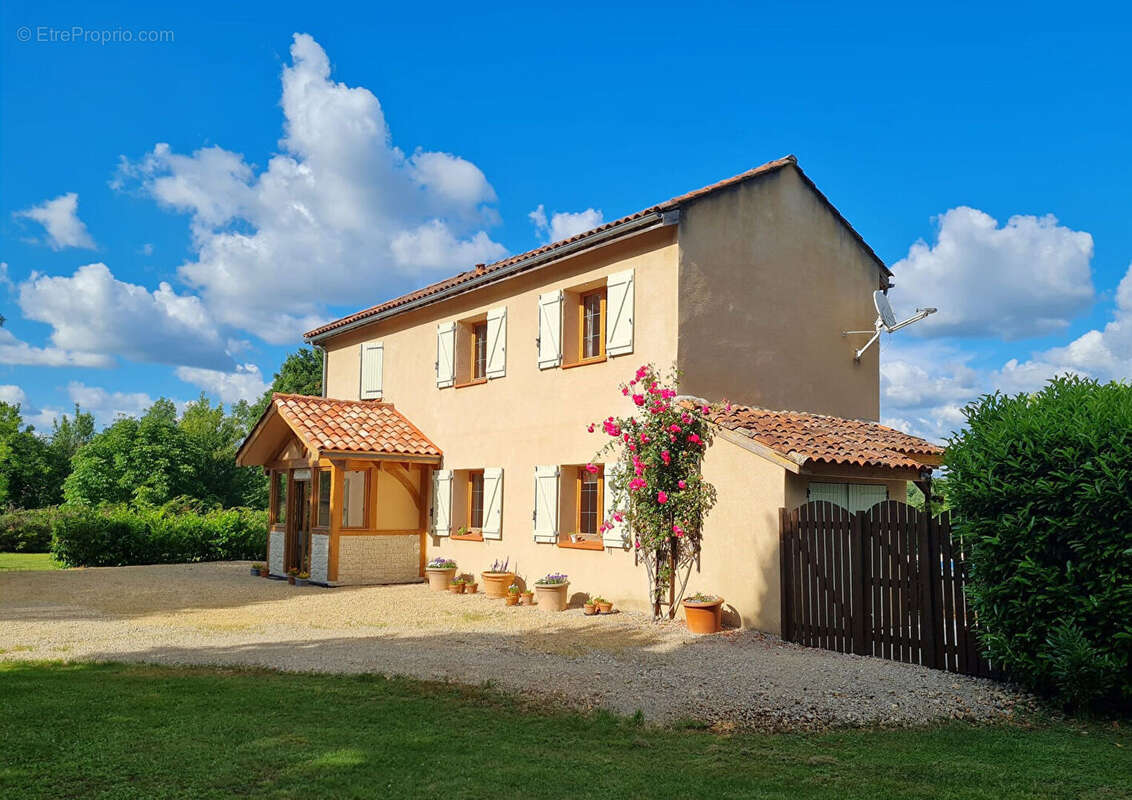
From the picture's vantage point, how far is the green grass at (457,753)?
16.2 ft

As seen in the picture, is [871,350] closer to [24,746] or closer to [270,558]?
[270,558]

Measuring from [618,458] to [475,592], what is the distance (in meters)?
4.35

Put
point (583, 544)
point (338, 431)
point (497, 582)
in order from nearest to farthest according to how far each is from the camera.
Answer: point (583, 544)
point (497, 582)
point (338, 431)

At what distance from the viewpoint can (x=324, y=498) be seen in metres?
17.1

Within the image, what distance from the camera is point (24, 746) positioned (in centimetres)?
552

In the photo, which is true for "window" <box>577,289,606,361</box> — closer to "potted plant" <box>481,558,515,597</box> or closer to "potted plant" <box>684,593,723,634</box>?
"potted plant" <box>481,558,515,597</box>

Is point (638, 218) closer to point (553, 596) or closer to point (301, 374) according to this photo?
point (553, 596)

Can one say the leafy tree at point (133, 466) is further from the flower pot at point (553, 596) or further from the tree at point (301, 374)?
the flower pot at point (553, 596)

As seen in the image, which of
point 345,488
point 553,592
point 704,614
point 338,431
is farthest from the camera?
point 345,488

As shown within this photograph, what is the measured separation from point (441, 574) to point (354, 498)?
3.22m

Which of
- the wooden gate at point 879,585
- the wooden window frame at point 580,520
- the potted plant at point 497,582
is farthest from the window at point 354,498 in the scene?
the wooden gate at point 879,585

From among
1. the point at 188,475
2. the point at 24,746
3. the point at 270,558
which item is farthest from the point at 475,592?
the point at 188,475

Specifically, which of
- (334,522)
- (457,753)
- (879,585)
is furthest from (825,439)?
(334,522)

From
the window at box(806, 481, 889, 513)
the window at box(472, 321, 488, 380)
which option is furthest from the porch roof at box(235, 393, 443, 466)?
the window at box(806, 481, 889, 513)
